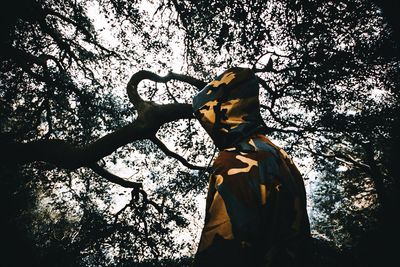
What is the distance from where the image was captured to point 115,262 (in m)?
6.84

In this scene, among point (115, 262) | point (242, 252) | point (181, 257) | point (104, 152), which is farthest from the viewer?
point (181, 257)

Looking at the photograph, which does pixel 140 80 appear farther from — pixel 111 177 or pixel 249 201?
pixel 249 201

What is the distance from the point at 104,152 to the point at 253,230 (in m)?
3.73

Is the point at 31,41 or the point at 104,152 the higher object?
the point at 31,41

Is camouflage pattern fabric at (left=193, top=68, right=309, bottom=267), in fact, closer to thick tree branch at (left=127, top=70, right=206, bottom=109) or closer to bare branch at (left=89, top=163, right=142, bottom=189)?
thick tree branch at (left=127, top=70, right=206, bottom=109)

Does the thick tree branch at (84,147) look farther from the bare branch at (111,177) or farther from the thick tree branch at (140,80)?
the bare branch at (111,177)

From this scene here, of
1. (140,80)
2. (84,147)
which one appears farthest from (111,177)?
(140,80)

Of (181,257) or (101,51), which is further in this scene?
(101,51)

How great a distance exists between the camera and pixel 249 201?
3.20ft

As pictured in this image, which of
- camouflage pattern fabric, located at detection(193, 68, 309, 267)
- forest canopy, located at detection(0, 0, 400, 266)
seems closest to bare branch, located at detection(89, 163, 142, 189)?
forest canopy, located at detection(0, 0, 400, 266)

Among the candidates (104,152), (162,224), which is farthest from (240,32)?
(162,224)

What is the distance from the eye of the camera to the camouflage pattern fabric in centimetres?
91

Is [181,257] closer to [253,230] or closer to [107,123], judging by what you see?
[107,123]

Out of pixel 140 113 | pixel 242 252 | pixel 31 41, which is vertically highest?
pixel 31 41
